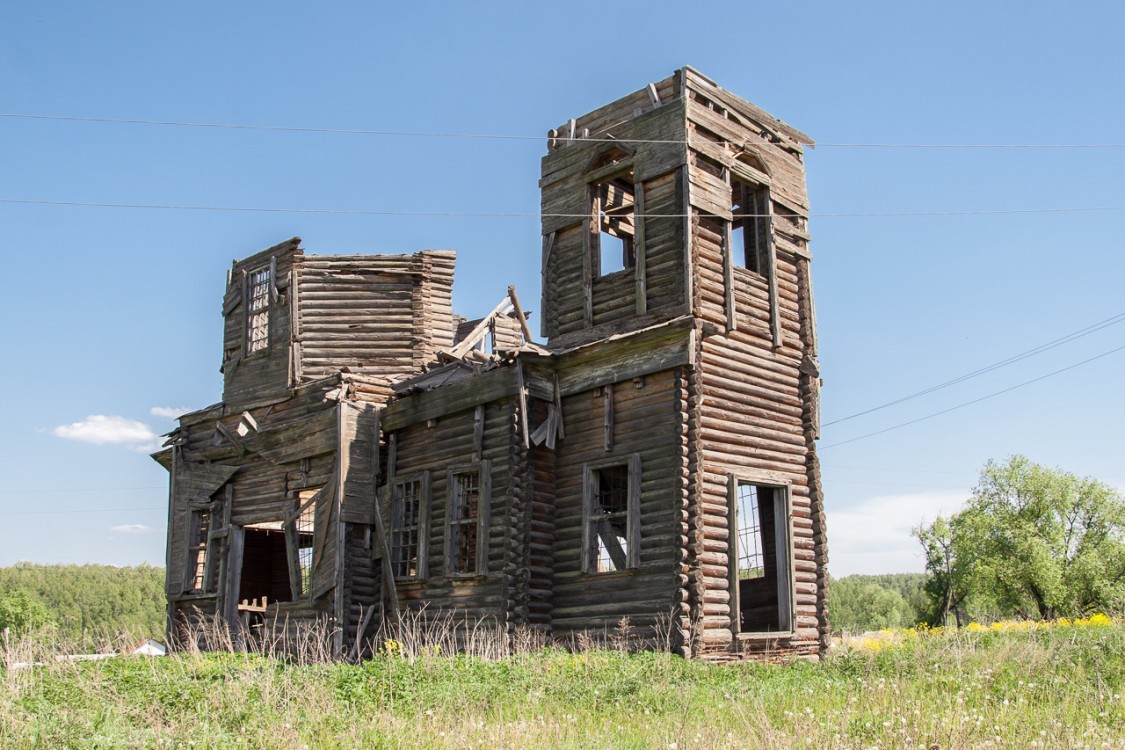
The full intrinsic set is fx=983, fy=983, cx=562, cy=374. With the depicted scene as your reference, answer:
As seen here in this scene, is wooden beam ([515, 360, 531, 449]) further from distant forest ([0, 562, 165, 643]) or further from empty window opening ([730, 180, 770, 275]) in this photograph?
distant forest ([0, 562, 165, 643])

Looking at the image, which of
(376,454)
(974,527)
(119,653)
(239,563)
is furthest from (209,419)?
(974,527)

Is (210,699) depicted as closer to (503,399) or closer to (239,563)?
(503,399)

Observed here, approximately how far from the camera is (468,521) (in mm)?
19078

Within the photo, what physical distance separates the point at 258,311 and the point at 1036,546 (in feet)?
128

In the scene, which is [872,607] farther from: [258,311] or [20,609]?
[258,311]

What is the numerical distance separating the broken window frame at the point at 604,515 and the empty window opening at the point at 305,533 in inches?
268

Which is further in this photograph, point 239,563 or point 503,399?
point 239,563

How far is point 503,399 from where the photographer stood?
18.8m

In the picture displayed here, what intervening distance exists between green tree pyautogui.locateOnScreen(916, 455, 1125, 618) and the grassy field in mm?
37120

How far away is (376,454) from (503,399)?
4186 millimetres

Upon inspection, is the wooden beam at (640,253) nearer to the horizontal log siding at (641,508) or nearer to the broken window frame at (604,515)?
the horizontal log siding at (641,508)

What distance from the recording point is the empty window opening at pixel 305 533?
21.6 m

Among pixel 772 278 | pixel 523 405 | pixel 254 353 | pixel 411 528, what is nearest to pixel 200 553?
pixel 254 353

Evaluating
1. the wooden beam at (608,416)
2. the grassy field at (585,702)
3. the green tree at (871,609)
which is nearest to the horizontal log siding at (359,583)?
the wooden beam at (608,416)
